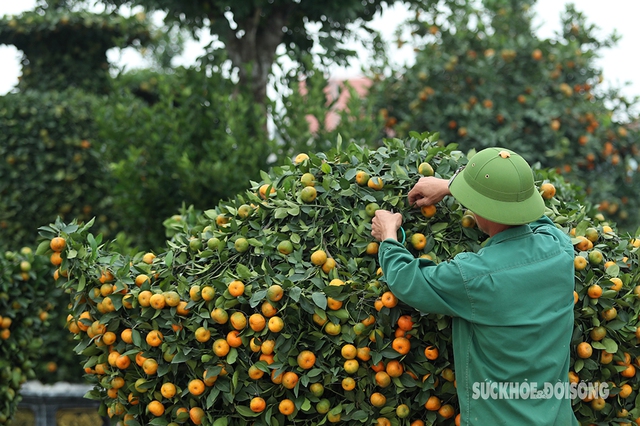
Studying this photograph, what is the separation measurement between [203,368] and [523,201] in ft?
4.46

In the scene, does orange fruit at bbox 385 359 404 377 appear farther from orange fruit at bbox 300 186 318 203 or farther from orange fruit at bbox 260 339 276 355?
orange fruit at bbox 300 186 318 203

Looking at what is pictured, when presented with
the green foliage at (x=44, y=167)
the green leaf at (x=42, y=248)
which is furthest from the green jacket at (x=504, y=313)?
the green foliage at (x=44, y=167)

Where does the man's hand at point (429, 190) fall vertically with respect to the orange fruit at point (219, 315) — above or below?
above

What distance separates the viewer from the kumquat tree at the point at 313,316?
91.7 inches

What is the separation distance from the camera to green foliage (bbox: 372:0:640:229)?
237 inches

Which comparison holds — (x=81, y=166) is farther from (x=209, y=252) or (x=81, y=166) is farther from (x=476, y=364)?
(x=476, y=364)

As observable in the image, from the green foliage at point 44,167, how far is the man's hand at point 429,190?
15.4 feet

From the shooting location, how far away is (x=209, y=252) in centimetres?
261

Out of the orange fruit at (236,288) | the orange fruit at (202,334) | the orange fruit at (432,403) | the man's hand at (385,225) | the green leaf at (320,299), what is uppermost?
the man's hand at (385,225)

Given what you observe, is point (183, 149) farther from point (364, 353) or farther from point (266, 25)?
point (364, 353)

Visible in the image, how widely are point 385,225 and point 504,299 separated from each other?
1.71 ft

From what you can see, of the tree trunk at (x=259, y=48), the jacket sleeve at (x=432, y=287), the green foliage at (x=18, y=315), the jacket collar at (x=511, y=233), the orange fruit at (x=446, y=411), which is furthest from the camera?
the tree trunk at (x=259, y=48)

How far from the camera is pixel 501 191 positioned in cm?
212

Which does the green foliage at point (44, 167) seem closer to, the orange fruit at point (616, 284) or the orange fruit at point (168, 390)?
the orange fruit at point (168, 390)
